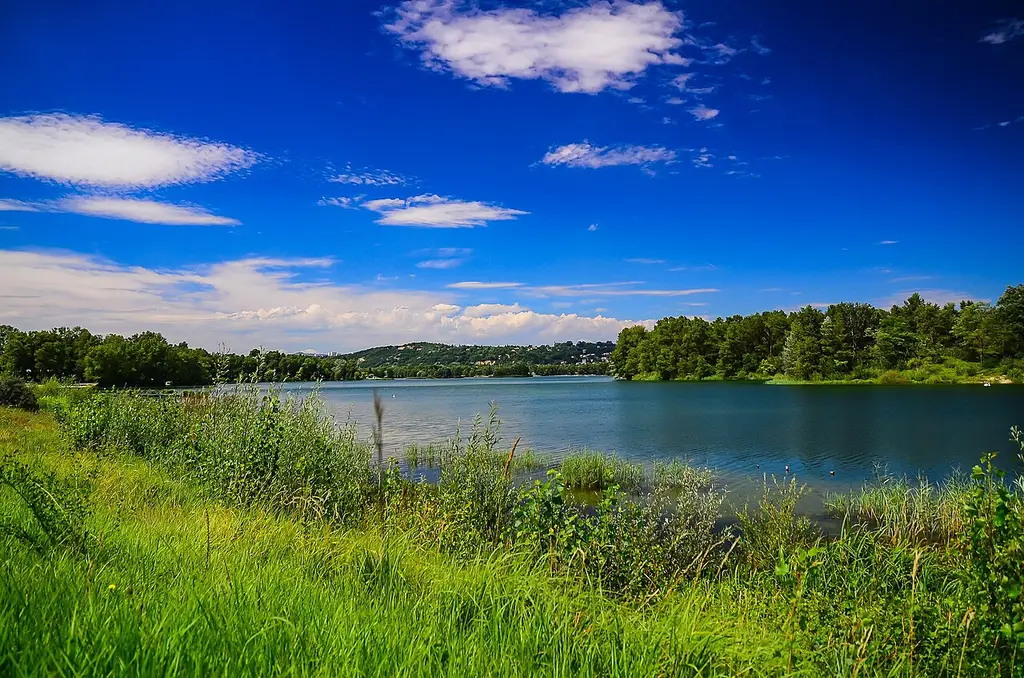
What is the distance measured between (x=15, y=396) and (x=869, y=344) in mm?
94070

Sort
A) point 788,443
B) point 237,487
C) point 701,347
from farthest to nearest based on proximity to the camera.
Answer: point 701,347 → point 788,443 → point 237,487

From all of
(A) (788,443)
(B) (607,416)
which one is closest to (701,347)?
(B) (607,416)

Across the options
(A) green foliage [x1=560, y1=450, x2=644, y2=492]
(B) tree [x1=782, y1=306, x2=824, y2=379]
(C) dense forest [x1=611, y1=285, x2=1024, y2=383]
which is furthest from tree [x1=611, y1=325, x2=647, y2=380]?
(A) green foliage [x1=560, y1=450, x2=644, y2=492]

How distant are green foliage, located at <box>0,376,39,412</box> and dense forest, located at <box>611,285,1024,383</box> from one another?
85085 millimetres

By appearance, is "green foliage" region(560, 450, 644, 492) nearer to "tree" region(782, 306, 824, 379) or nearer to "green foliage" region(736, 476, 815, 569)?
"green foliage" region(736, 476, 815, 569)

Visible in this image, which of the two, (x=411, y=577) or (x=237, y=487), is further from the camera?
(x=237, y=487)

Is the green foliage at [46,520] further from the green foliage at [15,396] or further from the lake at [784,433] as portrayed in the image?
the green foliage at [15,396]

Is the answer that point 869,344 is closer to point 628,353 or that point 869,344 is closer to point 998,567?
point 628,353

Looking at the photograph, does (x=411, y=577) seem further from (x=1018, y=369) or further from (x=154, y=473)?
(x=1018, y=369)

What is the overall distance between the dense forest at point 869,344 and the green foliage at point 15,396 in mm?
85085

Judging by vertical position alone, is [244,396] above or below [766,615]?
above

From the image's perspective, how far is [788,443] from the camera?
27125 millimetres

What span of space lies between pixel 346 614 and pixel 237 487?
5.91 meters

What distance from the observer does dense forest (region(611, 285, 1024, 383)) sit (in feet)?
243
